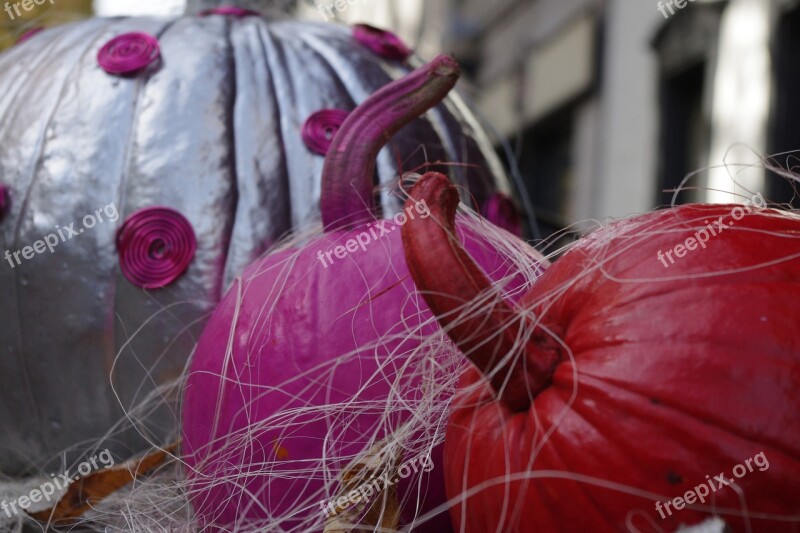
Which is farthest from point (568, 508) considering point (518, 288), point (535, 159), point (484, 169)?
point (535, 159)

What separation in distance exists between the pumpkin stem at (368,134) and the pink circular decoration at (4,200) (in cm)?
53

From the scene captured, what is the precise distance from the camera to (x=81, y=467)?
3.63 feet

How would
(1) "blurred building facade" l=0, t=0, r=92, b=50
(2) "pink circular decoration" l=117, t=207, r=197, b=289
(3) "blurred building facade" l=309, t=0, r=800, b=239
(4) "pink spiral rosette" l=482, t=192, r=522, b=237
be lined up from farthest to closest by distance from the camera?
1. (3) "blurred building facade" l=309, t=0, r=800, b=239
2. (1) "blurred building facade" l=0, t=0, r=92, b=50
3. (4) "pink spiral rosette" l=482, t=192, r=522, b=237
4. (2) "pink circular decoration" l=117, t=207, r=197, b=289

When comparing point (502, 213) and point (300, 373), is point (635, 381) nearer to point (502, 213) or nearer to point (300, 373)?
point (300, 373)

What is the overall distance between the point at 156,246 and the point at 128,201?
0.08 meters

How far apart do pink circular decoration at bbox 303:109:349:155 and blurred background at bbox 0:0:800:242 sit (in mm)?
360

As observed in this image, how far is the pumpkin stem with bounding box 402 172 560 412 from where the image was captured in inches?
25.8

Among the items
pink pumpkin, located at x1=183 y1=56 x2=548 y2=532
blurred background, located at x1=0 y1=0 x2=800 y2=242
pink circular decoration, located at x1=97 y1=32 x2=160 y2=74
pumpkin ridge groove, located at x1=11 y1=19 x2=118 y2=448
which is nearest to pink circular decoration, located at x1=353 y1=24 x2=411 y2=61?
blurred background, located at x1=0 y1=0 x2=800 y2=242

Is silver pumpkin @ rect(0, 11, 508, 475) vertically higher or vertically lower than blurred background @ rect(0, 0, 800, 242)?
higher

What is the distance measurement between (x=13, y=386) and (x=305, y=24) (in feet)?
2.43

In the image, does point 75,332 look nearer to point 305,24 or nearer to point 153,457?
point 153,457

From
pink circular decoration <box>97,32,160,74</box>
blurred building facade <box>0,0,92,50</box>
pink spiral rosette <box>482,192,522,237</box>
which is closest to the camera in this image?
pink circular decoration <box>97,32,160,74</box>

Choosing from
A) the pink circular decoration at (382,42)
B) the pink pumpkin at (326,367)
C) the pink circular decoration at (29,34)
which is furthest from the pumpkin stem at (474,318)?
the pink circular decoration at (29,34)

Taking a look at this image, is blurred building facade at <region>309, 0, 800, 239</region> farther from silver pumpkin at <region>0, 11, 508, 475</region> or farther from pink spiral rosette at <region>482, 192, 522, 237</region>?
silver pumpkin at <region>0, 11, 508, 475</region>
